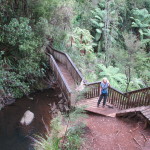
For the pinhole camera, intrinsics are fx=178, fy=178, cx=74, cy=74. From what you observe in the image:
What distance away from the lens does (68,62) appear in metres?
10.6

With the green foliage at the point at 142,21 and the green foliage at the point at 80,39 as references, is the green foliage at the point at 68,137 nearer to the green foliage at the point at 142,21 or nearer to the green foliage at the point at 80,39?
the green foliage at the point at 80,39

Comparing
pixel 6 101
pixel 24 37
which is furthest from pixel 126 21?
pixel 6 101

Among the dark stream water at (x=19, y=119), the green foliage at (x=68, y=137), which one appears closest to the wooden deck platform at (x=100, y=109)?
the green foliage at (x=68, y=137)

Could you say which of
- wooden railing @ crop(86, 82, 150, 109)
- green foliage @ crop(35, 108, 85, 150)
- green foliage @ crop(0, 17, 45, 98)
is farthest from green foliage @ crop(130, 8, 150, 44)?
green foliage @ crop(35, 108, 85, 150)

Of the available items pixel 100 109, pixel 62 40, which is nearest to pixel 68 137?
pixel 100 109

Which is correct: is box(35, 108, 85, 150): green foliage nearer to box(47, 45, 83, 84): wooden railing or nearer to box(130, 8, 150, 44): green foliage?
box(47, 45, 83, 84): wooden railing

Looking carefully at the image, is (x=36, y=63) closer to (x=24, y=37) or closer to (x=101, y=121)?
(x=24, y=37)

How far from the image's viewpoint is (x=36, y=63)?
10.5m

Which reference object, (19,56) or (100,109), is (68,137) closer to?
(100,109)

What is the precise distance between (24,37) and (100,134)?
616 centimetres

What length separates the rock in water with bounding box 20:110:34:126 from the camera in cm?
826

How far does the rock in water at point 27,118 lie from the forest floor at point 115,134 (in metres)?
3.01

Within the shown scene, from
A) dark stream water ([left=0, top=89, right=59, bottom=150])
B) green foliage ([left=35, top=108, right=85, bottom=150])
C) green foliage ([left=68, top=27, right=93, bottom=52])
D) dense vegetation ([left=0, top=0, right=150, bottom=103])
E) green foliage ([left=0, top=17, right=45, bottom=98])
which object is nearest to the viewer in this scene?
green foliage ([left=35, top=108, right=85, bottom=150])

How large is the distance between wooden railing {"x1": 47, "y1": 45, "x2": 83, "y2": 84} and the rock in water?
2.77m
